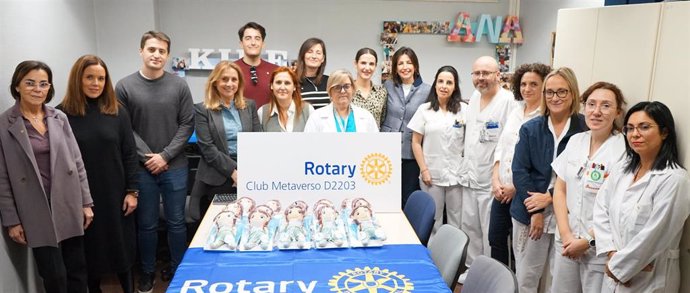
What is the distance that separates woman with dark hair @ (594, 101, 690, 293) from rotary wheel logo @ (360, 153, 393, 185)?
3.48ft

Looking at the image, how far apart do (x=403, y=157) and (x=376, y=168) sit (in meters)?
1.10

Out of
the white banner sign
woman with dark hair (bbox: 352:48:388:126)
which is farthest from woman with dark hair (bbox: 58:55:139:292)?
woman with dark hair (bbox: 352:48:388:126)

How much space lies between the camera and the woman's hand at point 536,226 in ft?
8.72

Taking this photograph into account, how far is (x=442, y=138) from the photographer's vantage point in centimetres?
352

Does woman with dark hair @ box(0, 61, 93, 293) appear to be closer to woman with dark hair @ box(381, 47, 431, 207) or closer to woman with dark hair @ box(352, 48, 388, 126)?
woman with dark hair @ box(352, 48, 388, 126)

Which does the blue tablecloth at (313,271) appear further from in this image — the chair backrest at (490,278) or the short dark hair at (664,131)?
the short dark hair at (664,131)

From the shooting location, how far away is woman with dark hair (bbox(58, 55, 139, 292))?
9.13ft

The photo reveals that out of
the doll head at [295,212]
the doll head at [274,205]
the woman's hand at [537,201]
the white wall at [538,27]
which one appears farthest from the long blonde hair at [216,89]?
the white wall at [538,27]

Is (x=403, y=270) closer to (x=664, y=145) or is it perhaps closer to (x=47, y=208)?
(x=664, y=145)

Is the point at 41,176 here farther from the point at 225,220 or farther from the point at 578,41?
the point at 578,41

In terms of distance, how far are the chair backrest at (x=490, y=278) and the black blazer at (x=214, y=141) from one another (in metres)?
1.76

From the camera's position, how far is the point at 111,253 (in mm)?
2980

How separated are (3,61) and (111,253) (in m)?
1.25

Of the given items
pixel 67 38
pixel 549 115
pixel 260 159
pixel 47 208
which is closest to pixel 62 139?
pixel 47 208
